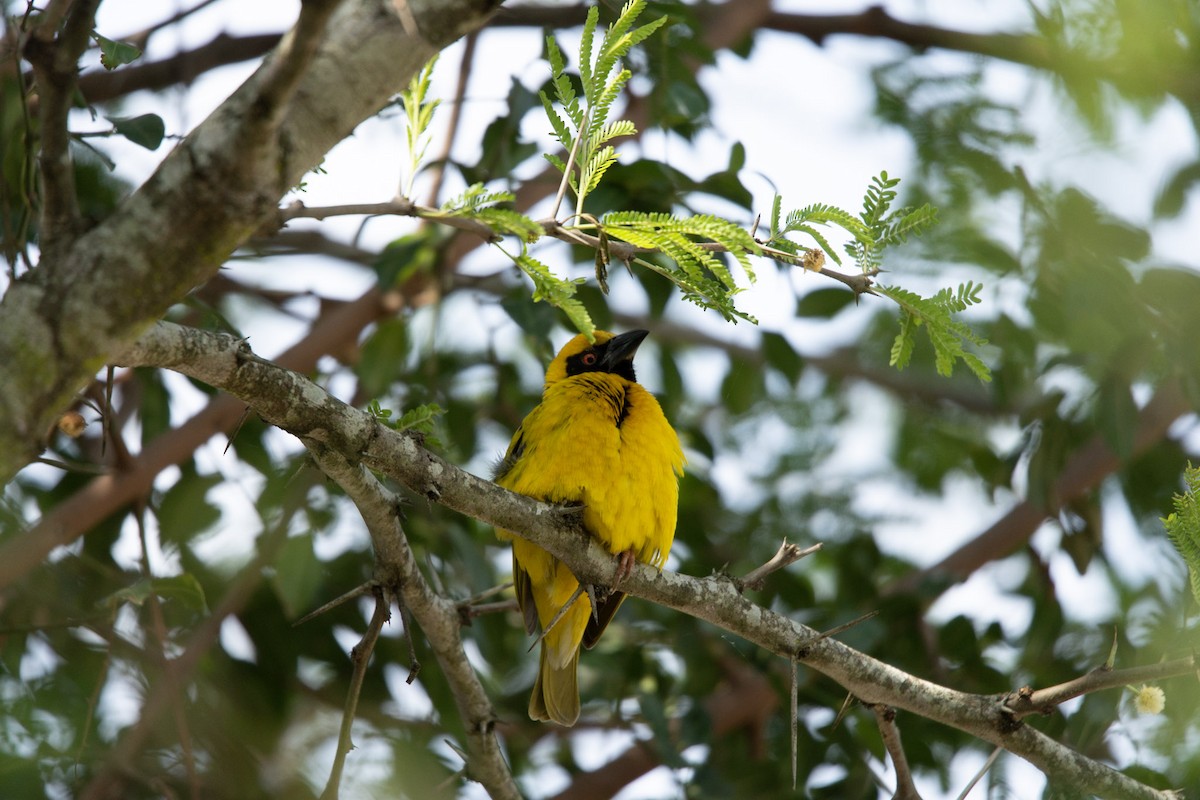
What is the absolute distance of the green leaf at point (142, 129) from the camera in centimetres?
309

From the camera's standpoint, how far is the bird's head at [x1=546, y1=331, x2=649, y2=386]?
4.63m

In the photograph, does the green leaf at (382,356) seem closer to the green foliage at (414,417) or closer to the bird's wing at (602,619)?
the bird's wing at (602,619)

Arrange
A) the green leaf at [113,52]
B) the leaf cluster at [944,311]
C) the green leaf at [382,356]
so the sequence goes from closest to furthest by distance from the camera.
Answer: the leaf cluster at [944,311]
the green leaf at [113,52]
the green leaf at [382,356]

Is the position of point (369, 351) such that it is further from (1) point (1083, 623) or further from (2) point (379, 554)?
(1) point (1083, 623)

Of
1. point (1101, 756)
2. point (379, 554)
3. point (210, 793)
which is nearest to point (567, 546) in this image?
point (379, 554)

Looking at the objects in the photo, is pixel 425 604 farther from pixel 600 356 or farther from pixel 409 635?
pixel 600 356

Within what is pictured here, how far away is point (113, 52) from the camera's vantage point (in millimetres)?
2701

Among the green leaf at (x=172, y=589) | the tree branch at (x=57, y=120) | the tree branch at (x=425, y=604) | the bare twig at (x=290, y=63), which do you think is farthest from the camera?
the green leaf at (x=172, y=589)

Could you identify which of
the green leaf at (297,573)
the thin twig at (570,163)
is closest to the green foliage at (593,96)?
the thin twig at (570,163)

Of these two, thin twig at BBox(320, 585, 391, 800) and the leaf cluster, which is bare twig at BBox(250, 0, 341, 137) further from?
thin twig at BBox(320, 585, 391, 800)

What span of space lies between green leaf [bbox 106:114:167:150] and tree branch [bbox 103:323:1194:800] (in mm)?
1278

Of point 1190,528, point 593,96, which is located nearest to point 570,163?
point 593,96

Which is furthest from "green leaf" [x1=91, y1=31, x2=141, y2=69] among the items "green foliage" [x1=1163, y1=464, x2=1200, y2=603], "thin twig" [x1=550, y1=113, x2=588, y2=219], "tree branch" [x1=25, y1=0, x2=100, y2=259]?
"green foliage" [x1=1163, y1=464, x2=1200, y2=603]

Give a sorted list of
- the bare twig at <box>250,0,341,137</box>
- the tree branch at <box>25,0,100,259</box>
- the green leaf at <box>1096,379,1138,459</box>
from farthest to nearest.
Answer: the green leaf at <box>1096,379,1138,459</box> < the tree branch at <box>25,0,100,259</box> < the bare twig at <box>250,0,341,137</box>
